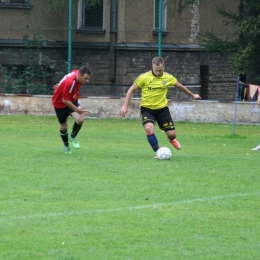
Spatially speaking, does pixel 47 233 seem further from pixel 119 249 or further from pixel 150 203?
pixel 150 203

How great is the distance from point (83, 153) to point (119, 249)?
7588 mm

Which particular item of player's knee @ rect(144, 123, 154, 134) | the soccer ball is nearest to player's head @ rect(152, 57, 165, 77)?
player's knee @ rect(144, 123, 154, 134)

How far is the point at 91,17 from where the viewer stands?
2891cm

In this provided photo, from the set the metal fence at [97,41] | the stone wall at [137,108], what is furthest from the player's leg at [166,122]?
the metal fence at [97,41]

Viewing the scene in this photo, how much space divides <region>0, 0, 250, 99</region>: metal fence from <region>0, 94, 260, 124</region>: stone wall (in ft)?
5.83

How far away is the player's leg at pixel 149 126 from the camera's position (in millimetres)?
13797

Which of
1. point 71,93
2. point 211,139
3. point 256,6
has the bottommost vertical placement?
point 211,139

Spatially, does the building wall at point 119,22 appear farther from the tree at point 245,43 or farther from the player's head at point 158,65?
the player's head at point 158,65

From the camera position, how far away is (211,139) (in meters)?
18.7

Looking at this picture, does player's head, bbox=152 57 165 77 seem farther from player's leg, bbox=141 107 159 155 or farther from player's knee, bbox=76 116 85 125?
player's knee, bbox=76 116 85 125

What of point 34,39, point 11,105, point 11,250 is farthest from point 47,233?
point 34,39

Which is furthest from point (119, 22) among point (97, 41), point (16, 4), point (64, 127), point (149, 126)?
point (149, 126)

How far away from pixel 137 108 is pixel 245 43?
13.9ft

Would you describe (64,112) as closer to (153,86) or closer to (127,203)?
(153,86)
